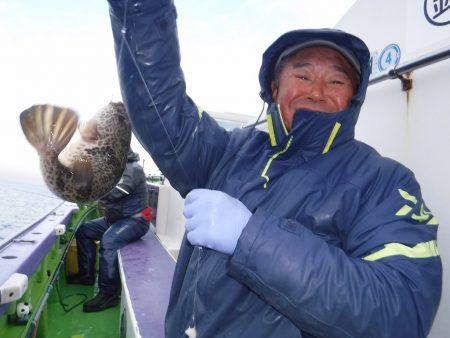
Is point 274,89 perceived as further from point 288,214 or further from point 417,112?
point 288,214

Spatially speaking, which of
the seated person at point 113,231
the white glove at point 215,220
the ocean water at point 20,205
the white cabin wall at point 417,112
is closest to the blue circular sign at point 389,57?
the white cabin wall at point 417,112

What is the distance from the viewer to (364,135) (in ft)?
7.01

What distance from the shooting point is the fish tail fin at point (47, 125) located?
1493mm

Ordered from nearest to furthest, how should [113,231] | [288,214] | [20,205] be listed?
[288,214] < [113,231] < [20,205]

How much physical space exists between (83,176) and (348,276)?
5.27 ft

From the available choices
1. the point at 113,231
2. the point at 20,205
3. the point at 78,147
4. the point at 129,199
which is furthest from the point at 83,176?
the point at 20,205

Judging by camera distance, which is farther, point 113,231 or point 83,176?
point 113,231

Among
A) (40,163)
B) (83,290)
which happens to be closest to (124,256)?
(83,290)

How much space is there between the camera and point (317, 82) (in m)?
1.65

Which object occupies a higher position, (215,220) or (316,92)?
(316,92)

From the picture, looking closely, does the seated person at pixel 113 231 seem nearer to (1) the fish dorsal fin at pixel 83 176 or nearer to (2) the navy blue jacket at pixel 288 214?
(1) the fish dorsal fin at pixel 83 176

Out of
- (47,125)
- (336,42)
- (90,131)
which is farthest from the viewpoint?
(90,131)

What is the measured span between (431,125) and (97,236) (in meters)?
5.43

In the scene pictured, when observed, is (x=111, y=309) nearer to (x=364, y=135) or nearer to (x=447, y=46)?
(x=364, y=135)
